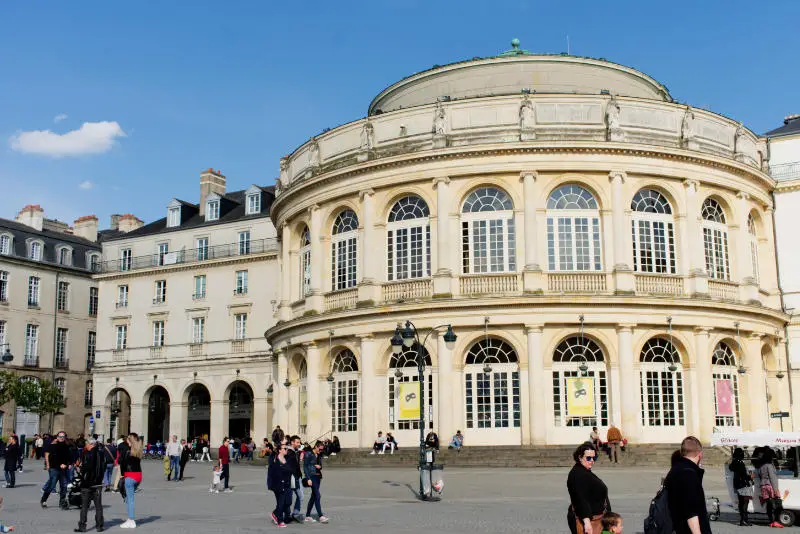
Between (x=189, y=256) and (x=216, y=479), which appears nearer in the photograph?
(x=216, y=479)

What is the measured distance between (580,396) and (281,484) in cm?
→ 2180

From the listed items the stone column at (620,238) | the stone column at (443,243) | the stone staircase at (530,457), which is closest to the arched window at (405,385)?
the stone staircase at (530,457)

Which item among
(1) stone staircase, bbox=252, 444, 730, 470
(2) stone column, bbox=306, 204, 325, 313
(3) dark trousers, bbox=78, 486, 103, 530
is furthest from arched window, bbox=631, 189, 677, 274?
(3) dark trousers, bbox=78, 486, 103, 530

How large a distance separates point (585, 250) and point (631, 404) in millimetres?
6415

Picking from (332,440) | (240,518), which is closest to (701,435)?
(332,440)

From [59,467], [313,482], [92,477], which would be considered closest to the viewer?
[92,477]

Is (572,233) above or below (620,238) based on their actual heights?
above

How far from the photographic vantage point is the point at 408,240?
40562 mm

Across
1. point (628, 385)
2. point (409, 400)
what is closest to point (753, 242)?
point (628, 385)

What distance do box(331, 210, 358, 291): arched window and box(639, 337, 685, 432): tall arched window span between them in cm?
1285

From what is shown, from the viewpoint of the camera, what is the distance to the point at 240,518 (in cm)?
1992

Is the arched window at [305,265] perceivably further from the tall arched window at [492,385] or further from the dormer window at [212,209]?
the dormer window at [212,209]

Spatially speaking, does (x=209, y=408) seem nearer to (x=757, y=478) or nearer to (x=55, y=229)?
(x=55, y=229)

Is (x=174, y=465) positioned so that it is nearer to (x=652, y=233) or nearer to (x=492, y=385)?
(x=492, y=385)
